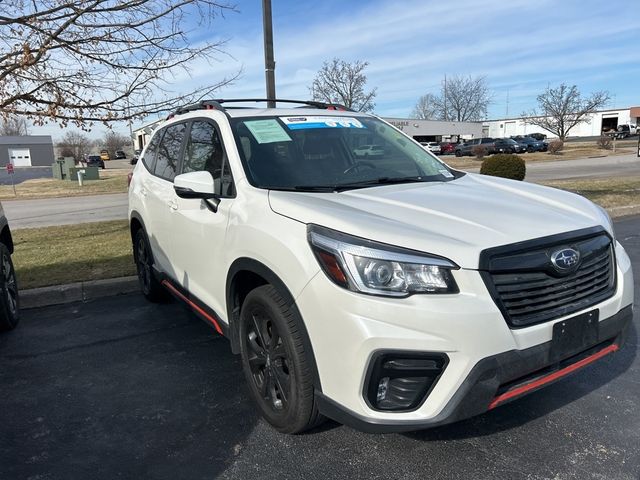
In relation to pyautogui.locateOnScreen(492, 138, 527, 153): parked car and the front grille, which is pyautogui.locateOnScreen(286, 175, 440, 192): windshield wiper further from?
pyautogui.locateOnScreen(492, 138, 527, 153): parked car

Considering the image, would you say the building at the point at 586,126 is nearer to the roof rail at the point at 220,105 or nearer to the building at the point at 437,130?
the building at the point at 437,130

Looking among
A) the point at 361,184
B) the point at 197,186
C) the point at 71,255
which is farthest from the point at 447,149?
the point at 197,186

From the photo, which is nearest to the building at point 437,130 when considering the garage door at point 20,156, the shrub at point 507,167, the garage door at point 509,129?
the garage door at point 509,129

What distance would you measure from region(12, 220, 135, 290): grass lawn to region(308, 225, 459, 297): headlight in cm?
440

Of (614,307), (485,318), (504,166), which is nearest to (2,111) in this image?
(485,318)

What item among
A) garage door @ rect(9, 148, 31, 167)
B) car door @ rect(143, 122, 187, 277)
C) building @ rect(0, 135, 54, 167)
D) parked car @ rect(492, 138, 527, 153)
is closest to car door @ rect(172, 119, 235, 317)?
car door @ rect(143, 122, 187, 277)

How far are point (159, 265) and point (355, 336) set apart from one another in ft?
9.39

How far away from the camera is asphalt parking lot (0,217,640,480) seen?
8.26 feet

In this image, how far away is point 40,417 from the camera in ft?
10.2

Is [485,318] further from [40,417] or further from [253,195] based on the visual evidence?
[40,417]

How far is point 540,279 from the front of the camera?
2.31 metres

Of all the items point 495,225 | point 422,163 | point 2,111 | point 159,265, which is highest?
point 2,111

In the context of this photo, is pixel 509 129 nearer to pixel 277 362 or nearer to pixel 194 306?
pixel 194 306

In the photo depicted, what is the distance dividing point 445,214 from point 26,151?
91.9m
